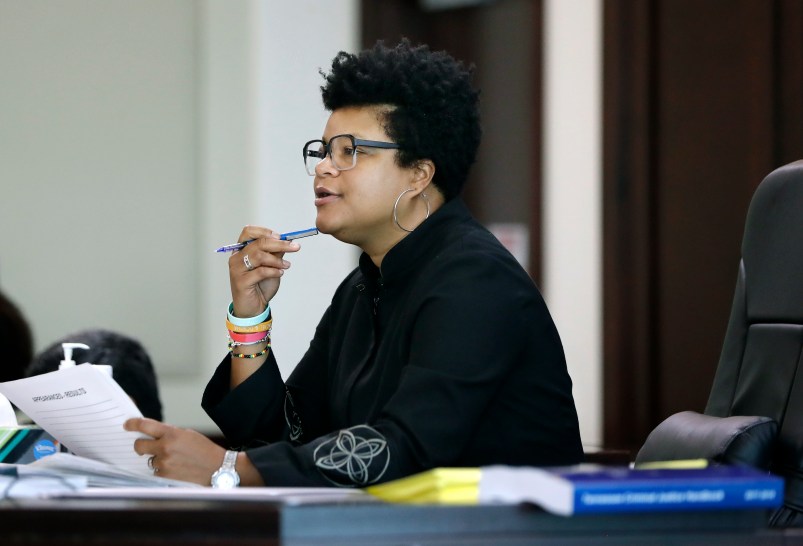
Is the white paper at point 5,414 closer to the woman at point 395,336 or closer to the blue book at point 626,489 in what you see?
the woman at point 395,336

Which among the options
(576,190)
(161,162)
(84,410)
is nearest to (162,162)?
(161,162)

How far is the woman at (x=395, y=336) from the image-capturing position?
1.39m

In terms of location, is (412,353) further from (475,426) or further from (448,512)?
(448,512)

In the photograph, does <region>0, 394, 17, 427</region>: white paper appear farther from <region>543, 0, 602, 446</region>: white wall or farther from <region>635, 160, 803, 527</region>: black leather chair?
<region>543, 0, 602, 446</region>: white wall

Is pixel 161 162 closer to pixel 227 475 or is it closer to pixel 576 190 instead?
pixel 576 190

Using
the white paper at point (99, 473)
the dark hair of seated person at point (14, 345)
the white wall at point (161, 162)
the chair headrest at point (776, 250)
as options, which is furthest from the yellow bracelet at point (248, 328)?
the white wall at point (161, 162)

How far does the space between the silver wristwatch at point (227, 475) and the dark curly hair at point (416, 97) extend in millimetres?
617

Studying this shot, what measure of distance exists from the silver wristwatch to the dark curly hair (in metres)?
0.62

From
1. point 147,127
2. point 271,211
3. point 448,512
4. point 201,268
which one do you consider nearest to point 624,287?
point 271,211

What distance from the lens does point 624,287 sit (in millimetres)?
3150

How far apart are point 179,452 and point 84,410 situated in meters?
0.16

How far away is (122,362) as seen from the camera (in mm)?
2062

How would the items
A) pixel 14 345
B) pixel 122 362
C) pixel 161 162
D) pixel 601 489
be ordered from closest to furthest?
pixel 601 489
pixel 122 362
pixel 14 345
pixel 161 162

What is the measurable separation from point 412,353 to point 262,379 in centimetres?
40
